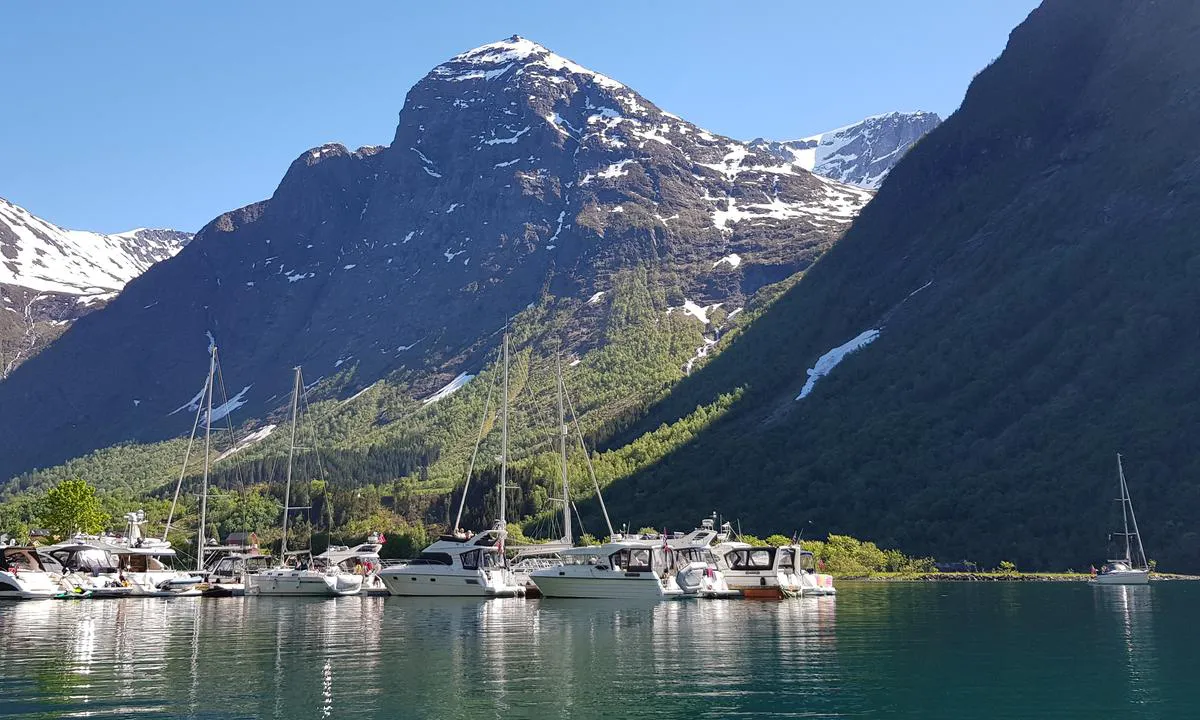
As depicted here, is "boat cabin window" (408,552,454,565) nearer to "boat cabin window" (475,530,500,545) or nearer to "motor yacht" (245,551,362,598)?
"boat cabin window" (475,530,500,545)

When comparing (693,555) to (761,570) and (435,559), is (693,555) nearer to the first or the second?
(761,570)

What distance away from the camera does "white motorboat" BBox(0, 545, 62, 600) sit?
332 ft

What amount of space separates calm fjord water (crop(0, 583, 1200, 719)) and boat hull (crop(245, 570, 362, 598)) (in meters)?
27.4

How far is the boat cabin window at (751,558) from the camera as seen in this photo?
103062 millimetres

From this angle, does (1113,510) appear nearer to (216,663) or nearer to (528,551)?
(528,551)

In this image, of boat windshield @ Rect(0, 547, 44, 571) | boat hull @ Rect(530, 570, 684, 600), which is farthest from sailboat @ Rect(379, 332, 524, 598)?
boat windshield @ Rect(0, 547, 44, 571)

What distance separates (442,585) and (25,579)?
38123 millimetres

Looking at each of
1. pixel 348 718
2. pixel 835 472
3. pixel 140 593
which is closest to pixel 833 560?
pixel 835 472

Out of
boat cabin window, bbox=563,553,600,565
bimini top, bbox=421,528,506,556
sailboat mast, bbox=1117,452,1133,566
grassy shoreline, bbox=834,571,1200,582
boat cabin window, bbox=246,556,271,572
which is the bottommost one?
grassy shoreline, bbox=834,571,1200,582

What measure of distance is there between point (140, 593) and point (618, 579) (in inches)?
1963

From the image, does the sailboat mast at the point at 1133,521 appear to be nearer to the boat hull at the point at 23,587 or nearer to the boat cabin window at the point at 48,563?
the boat hull at the point at 23,587

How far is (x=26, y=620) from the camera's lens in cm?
7531

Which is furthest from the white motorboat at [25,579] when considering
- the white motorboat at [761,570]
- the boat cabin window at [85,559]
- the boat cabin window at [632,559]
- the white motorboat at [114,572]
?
the white motorboat at [761,570]

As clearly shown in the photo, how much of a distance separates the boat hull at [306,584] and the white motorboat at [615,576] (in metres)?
25.7
